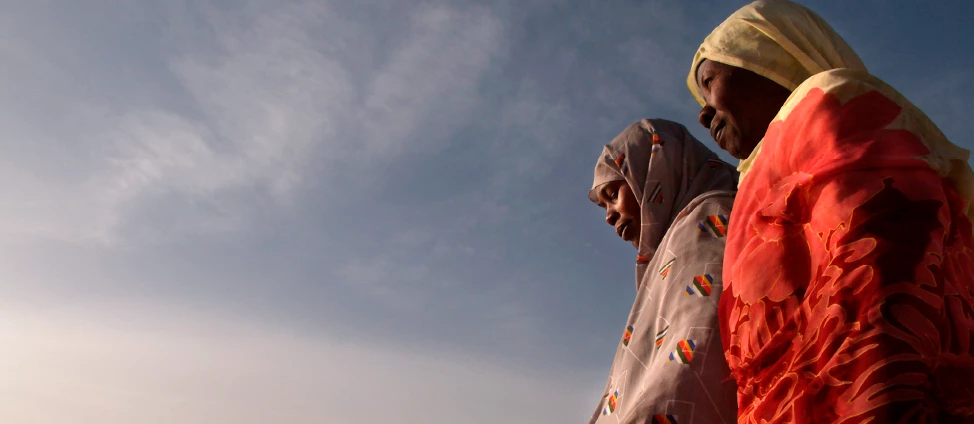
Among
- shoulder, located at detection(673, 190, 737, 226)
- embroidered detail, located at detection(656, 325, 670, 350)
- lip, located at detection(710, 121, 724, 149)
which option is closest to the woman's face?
shoulder, located at detection(673, 190, 737, 226)

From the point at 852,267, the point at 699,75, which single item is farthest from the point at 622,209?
the point at 852,267

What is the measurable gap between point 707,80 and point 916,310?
1246 millimetres

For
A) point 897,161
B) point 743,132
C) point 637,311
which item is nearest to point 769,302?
point 897,161

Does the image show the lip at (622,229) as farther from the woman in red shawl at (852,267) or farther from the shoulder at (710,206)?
the woman in red shawl at (852,267)

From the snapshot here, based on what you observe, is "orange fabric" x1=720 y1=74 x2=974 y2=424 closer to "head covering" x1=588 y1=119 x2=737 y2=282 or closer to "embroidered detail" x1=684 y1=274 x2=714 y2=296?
"embroidered detail" x1=684 y1=274 x2=714 y2=296

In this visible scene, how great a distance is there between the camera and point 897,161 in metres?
1.50

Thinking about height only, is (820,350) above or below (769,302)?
below

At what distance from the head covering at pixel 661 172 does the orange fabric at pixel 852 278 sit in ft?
5.77

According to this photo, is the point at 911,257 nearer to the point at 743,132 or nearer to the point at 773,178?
the point at 773,178

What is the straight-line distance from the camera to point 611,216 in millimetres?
4078

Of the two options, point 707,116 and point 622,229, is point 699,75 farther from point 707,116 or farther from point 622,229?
point 622,229

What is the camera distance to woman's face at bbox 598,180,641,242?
393cm

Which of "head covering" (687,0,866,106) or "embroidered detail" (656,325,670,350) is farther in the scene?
"embroidered detail" (656,325,670,350)

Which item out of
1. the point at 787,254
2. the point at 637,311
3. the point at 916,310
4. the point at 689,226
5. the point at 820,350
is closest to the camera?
the point at 916,310
